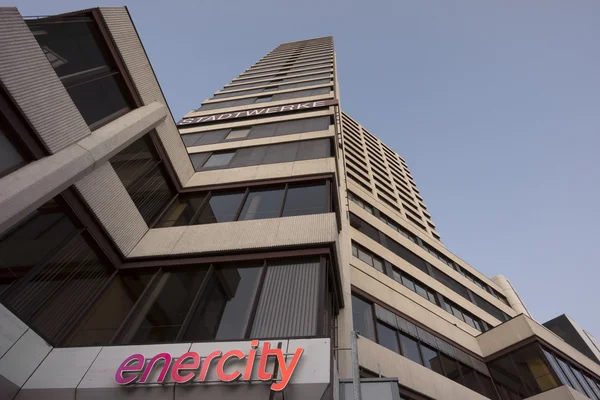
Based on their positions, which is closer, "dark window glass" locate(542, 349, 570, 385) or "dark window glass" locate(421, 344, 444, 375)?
"dark window glass" locate(421, 344, 444, 375)

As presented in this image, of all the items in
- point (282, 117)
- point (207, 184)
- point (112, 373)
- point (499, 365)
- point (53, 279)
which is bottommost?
point (112, 373)

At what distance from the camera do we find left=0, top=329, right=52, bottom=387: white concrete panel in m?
7.40

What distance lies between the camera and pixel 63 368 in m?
7.86

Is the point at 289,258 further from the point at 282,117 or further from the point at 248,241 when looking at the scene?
the point at 282,117

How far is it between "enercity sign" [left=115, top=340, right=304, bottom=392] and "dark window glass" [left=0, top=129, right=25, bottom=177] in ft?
17.9

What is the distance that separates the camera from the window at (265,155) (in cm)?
1695

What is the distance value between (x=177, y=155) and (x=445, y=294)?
62.4 feet

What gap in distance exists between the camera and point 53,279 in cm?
937

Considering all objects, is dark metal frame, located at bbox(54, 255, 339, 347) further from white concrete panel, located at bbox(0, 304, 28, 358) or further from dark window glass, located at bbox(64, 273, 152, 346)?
white concrete panel, located at bbox(0, 304, 28, 358)

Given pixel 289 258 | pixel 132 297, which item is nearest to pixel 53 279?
pixel 132 297

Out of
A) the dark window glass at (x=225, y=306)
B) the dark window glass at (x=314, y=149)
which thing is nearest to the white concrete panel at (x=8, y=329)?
the dark window glass at (x=225, y=306)

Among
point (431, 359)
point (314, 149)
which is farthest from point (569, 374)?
point (314, 149)

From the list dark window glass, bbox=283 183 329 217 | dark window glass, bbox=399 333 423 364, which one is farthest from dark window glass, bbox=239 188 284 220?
dark window glass, bbox=399 333 423 364

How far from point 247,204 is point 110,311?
613cm
